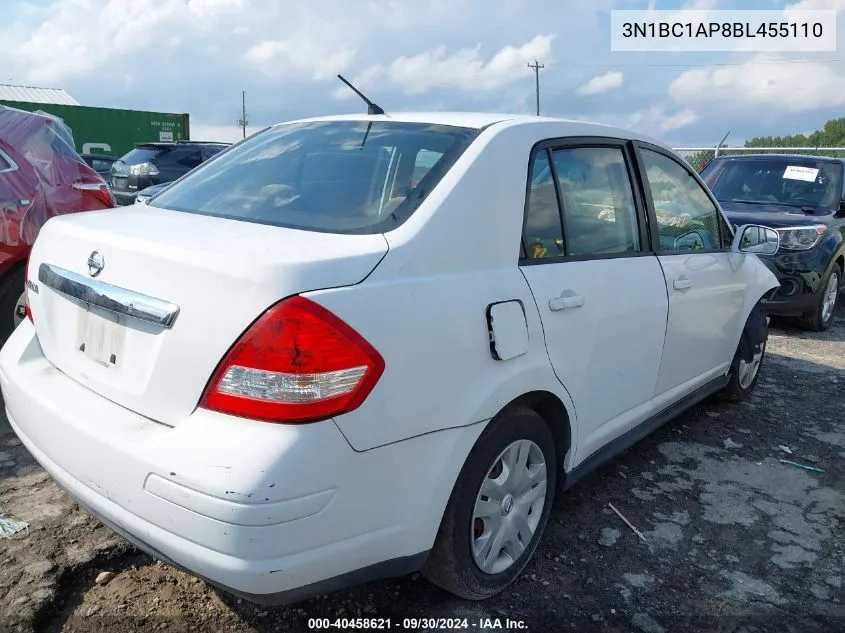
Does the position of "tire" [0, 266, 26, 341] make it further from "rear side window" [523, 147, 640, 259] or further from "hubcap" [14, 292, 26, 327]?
"rear side window" [523, 147, 640, 259]

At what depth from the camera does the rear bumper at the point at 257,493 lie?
1.74 m

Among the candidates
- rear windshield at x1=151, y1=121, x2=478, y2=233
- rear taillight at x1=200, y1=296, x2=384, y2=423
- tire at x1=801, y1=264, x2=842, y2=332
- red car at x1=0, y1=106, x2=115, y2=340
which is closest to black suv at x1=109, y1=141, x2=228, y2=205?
red car at x1=0, y1=106, x2=115, y2=340

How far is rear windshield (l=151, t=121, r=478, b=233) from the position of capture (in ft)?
7.38

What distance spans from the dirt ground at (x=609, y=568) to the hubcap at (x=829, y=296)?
3666mm

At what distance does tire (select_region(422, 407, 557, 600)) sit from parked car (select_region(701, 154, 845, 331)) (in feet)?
15.6

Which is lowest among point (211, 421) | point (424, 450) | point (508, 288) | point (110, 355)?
point (424, 450)

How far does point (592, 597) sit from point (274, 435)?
148 centimetres

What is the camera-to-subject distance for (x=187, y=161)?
39.5 ft

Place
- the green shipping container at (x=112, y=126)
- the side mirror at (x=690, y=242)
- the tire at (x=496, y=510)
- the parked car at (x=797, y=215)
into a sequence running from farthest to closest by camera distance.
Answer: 1. the green shipping container at (x=112, y=126)
2. the parked car at (x=797, y=215)
3. the side mirror at (x=690, y=242)
4. the tire at (x=496, y=510)

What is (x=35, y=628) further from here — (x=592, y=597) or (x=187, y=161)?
(x=187, y=161)

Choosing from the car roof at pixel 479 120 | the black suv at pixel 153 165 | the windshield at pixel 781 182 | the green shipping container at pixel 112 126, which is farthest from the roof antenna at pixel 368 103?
the green shipping container at pixel 112 126

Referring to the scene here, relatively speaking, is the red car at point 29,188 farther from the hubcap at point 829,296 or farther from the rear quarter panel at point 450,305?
the hubcap at point 829,296

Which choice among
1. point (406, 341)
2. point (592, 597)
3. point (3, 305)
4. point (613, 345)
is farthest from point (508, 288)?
point (3, 305)

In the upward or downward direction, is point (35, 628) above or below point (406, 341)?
below
